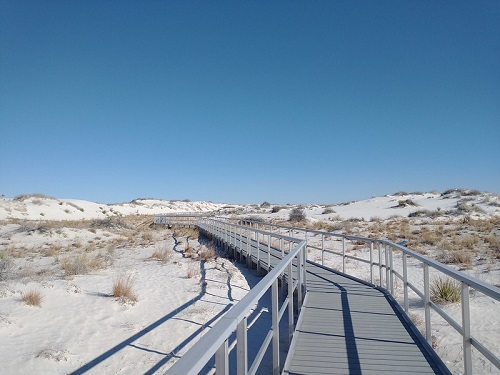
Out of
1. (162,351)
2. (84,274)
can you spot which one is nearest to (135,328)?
(162,351)

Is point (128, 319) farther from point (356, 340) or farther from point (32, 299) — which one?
point (356, 340)

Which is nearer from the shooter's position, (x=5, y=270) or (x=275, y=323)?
(x=275, y=323)

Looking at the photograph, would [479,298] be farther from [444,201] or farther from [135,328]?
[444,201]

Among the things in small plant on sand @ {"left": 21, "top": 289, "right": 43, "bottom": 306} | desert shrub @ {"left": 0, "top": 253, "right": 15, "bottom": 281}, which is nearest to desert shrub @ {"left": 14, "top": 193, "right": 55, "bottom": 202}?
desert shrub @ {"left": 0, "top": 253, "right": 15, "bottom": 281}

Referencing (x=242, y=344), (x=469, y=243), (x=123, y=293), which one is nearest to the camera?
(x=242, y=344)

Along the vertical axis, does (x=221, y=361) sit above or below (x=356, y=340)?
above

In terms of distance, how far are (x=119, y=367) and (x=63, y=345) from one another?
1.38 meters

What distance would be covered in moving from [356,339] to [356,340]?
45 millimetres

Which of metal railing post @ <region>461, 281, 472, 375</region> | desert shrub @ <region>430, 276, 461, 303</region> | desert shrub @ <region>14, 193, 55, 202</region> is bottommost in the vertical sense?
desert shrub @ <region>430, 276, 461, 303</region>

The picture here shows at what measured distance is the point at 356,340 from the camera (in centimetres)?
543

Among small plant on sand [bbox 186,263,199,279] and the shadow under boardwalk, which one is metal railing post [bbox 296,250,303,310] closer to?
the shadow under boardwalk

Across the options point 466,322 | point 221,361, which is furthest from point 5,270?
point 466,322

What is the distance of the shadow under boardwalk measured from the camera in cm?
451

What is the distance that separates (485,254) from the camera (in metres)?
15.4
